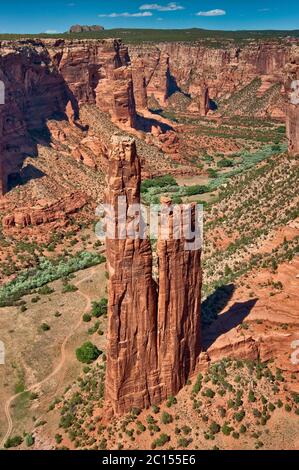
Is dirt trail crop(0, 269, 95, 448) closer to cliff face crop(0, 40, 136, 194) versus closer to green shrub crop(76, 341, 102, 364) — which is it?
green shrub crop(76, 341, 102, 364)

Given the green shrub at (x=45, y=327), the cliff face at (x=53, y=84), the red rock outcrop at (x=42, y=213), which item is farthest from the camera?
the cliff face at (x=53, y=84)

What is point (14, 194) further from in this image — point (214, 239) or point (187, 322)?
point (187, 322)

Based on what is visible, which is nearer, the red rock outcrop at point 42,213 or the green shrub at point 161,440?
the green shrub at point 161,440

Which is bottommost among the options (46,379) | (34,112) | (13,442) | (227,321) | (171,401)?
(13,442)

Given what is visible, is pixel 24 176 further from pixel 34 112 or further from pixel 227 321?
→ pixel 227 321

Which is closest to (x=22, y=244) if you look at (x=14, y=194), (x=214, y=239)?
(x=14, y=194)

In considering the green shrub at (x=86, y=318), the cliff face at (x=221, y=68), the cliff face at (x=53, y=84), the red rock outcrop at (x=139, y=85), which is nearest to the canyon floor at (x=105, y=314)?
the green shrub at (x=86, y=318)

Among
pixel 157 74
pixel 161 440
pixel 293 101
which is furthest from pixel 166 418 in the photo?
pixel 157 74

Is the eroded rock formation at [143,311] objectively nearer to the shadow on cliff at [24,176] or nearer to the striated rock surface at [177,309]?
the striated rock surface at [177,309]
